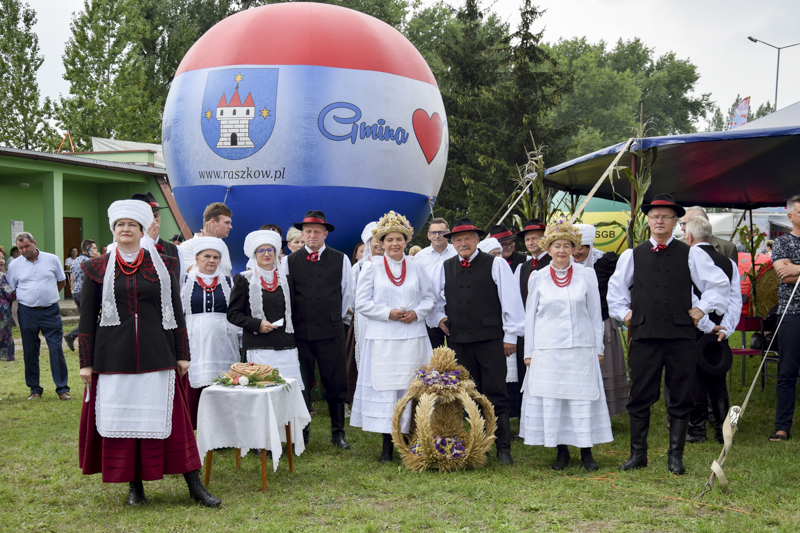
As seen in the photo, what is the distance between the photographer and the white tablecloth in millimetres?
4531

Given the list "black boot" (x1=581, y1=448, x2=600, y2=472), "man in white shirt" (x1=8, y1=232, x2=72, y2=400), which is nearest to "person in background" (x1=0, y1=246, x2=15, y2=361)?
"man in white shirt" (x1=8, y1=232, x2=72, y2=400)

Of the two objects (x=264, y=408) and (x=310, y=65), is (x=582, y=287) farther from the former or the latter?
(x=310, y=65)

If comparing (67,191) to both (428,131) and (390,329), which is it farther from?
(390,329)

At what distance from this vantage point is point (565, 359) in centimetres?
490

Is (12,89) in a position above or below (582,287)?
above

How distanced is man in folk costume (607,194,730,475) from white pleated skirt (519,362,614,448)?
25cm

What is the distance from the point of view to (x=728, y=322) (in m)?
4.97

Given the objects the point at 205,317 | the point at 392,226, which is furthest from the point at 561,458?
the point at 205,317

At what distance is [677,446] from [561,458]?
0.79 m

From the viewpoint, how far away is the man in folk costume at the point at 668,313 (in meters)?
4.74

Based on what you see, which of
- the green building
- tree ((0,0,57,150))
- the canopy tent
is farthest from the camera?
tree ((0,0,57,150))

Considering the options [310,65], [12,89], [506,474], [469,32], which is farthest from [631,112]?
[506,474]

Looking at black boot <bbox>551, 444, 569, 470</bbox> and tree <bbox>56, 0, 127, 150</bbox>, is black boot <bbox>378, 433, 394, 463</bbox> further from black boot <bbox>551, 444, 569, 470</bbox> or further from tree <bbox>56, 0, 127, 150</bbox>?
tree <bbox>56, 0, 127, 150</bbox>

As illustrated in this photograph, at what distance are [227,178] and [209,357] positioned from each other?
11.5 ft
